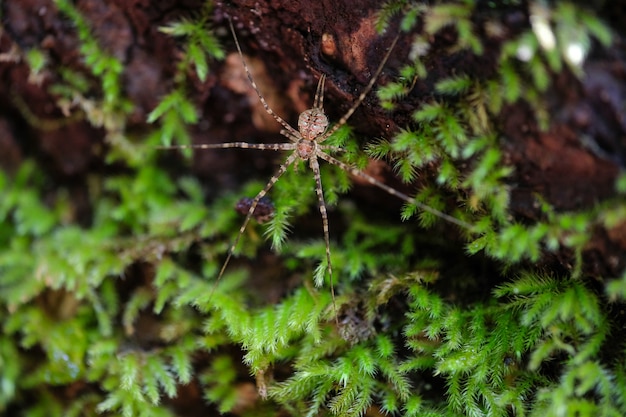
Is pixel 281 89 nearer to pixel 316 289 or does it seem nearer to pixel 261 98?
pixel 261 98

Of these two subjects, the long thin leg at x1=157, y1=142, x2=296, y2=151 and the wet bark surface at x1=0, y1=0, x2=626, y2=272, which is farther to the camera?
the long thin leg at x1=157, y1=142, x2=296, y2=151

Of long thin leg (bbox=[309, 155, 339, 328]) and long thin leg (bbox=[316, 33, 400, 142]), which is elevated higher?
long thin leg (bbox=[316, 33, 400, 142])

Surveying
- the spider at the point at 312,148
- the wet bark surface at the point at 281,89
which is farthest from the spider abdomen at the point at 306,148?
the wet bark surface at the point at 281,89

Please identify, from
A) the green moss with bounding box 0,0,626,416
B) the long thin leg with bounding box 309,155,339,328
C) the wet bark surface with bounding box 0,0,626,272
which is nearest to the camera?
the wet bark surface with bounding box 0,0,626,272

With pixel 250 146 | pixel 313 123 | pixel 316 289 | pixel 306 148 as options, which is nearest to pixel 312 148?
pixel 306 148

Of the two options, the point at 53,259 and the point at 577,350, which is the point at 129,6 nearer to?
the point at 53,259

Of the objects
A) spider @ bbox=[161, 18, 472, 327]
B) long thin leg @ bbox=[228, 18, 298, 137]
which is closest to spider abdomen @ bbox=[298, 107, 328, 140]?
spider @ bbox=[161, 18, 472, 327]

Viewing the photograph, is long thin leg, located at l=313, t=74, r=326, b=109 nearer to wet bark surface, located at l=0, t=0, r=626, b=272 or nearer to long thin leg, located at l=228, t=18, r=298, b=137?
wet bark surface, located at l=0, t=0, r=626, b=272
